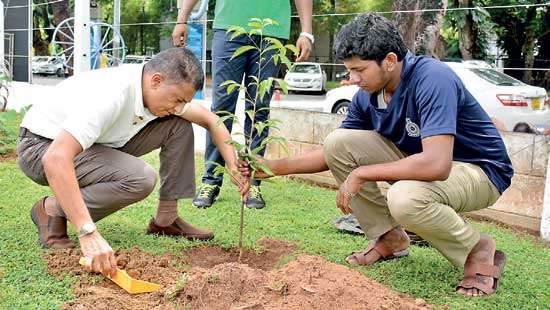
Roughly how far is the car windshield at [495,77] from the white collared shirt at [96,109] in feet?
20.5

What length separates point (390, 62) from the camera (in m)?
2.55

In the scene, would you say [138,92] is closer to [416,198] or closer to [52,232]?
[52,232]

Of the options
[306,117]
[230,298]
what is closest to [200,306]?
[230,298]

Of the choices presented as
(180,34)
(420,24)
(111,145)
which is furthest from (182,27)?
(420,24)

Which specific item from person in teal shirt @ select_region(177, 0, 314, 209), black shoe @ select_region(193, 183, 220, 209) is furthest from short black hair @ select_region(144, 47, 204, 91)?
black shoe @ select_region(193, 183, 220, 209)

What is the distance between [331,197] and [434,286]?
171 centimetres

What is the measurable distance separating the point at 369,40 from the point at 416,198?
2.16 feet

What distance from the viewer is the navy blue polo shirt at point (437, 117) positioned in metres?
2.43

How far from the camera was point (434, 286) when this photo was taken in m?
2.64

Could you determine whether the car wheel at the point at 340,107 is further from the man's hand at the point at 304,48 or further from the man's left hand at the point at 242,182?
the man's left hand at the point at 242,182

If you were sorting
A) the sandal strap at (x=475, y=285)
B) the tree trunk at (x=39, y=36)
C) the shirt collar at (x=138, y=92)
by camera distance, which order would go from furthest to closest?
the tree trunk at (x=39, y=36), the shirt collar at (x=138, y=92), the sandal strap at (x=475, y=285)

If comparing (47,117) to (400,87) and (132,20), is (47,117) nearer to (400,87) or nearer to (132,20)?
(400,87)

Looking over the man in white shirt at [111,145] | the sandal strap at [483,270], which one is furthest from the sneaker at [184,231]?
the sandal strap at [483,270]

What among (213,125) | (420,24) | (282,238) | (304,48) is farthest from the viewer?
(420,24)
